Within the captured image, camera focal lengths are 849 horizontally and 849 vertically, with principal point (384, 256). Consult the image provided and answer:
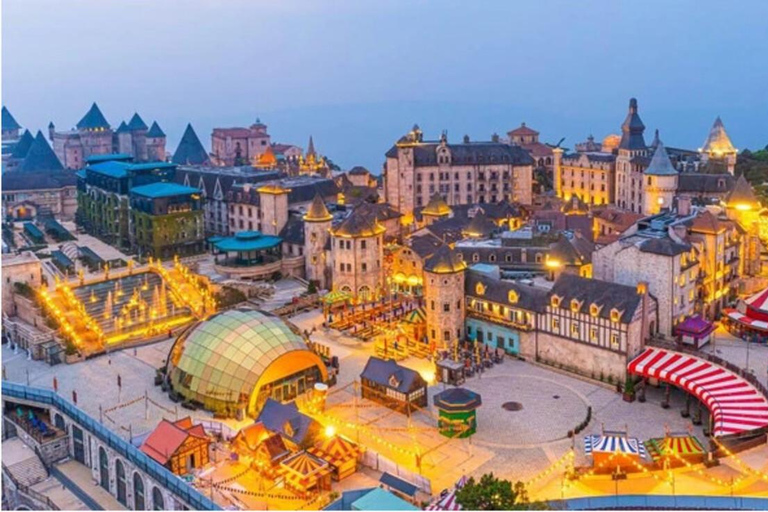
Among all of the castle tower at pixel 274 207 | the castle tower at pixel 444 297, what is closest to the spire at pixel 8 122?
the castle tower at pixel 274 207

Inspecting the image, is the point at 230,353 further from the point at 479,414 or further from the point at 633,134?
the point at 633,134

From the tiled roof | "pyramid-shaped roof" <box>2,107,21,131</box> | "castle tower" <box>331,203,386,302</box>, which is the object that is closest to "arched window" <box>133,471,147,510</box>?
the tiled roof

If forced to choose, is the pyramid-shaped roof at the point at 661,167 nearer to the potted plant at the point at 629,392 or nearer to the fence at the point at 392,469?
the potted plant at the point at 629,392

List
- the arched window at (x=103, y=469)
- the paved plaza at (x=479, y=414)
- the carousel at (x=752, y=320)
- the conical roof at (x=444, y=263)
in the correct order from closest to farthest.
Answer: the paved plaza at (x=479, y=414)
the arched window at (x=103, y=469)
the carousel at (x=752, y=320)
the conical roof at (x=444, y=263)

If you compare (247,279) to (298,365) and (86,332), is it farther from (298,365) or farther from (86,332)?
(298,365)

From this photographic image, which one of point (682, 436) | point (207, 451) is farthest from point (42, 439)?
point (682, 436)

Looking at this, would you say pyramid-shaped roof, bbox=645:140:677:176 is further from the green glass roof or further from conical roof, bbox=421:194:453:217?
the green glass roof
